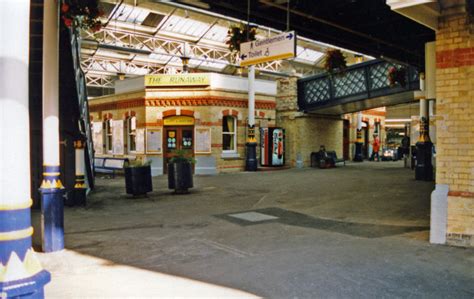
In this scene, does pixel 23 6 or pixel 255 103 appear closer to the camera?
pixel 23 6

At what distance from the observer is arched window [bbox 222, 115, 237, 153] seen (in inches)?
810

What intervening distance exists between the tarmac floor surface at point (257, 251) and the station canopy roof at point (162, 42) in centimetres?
974

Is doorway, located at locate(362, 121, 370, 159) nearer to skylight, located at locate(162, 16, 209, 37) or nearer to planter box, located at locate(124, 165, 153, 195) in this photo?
skylight, located at locate(162, 16, 209, 37)

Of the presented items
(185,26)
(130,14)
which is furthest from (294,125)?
(130,14)

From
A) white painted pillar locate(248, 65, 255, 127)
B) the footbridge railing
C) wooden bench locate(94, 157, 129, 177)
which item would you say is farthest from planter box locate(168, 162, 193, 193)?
the footbridge railing

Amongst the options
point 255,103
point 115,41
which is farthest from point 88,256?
point 115,41

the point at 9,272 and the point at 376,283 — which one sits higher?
the point at 9,272

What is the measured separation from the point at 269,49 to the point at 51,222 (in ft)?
17.7

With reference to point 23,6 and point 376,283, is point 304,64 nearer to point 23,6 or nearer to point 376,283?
point 376,283

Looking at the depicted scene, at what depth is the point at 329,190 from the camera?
42.0 feet

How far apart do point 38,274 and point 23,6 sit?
1504 mm

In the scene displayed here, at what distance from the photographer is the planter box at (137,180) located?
11805 millimetres

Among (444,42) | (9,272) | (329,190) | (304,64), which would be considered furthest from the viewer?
(304,64)

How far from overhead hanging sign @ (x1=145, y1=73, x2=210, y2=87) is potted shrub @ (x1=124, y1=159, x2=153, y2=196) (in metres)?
8.40
